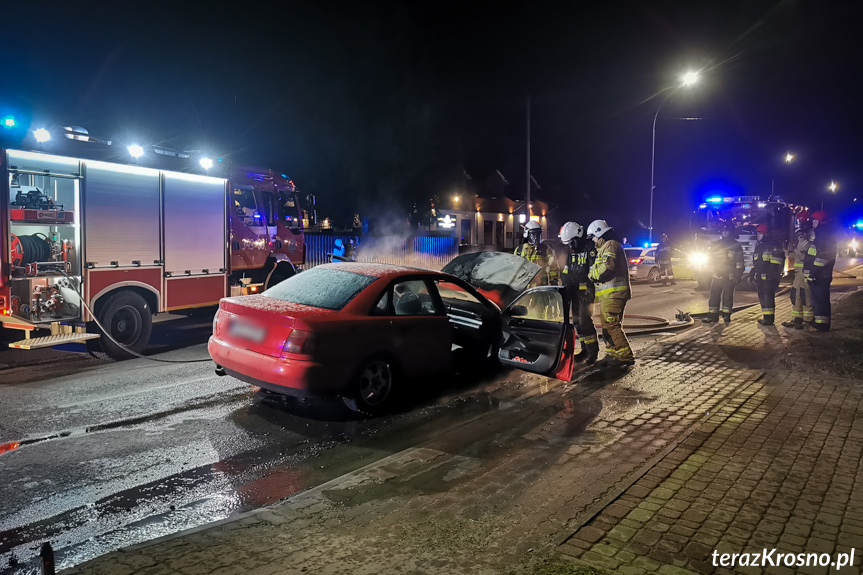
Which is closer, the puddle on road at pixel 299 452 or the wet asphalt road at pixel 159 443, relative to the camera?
the puddle on road at pixel 299 452

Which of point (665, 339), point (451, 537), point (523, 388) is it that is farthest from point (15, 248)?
point (665, 339)

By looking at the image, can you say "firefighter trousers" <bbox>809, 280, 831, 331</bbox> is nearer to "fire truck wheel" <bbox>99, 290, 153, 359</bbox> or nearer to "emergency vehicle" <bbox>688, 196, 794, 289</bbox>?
"emergency vehicle" <bbox>688, 196, 794, 289</bbox>

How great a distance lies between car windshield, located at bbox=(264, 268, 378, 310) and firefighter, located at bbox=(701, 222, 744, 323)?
871 cm

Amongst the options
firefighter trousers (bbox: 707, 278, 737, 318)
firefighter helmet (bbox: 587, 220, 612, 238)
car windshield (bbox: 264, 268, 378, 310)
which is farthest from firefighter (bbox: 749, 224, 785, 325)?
car windshield (bbox: 264, 268, 378, 310)

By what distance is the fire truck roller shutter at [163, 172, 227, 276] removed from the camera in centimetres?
980

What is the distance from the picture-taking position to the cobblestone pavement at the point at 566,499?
3.11 meters

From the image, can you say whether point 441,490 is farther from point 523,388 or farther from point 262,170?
point 262,170

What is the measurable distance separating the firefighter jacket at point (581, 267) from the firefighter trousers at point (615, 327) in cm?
38

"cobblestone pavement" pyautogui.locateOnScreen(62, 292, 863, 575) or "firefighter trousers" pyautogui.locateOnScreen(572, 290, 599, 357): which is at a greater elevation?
"firefighter trousers" pyautogui.locateOnScreen(572, 290, 599, 357)

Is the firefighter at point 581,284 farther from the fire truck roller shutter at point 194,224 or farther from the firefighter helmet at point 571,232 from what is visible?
the fire truck roller shutter at point 194,224

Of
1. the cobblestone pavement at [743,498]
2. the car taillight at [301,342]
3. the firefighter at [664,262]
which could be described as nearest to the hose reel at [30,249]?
the car taillight at [301,342]

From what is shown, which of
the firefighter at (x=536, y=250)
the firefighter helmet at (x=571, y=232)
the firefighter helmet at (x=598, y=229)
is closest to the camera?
the firefighter helmet at (x=598, y=229)

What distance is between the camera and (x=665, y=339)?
34.0 ft

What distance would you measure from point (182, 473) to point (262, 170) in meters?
8.86
